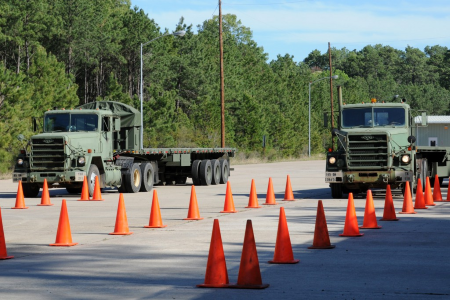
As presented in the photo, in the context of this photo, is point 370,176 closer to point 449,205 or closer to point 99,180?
point 449,205

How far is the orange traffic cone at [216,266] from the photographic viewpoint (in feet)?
30.0

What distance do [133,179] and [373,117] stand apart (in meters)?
8.16

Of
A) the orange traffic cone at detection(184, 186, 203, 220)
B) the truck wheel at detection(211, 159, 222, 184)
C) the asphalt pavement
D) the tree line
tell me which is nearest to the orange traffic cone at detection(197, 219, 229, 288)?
the asphalt pavement

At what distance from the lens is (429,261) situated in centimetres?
1131

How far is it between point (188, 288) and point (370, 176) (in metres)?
15.0

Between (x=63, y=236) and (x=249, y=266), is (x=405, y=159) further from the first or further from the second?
(x=249, y=266)

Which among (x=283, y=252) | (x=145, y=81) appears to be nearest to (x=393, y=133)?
(x=283, y=252)

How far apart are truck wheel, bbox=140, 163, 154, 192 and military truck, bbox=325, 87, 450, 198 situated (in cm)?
715

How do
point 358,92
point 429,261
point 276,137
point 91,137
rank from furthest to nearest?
point 358,92, point 276,137, point 91,137, point 429,261

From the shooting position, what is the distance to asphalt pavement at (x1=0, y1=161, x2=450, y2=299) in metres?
9.06

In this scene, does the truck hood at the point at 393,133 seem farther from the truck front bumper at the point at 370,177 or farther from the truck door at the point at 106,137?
the truck door at the point at 106,137

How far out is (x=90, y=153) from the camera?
26.3 metres

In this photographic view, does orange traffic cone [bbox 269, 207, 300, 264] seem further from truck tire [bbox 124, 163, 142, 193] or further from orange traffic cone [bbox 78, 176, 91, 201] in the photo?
truck tire [bbox 124, 163, 142, 193]

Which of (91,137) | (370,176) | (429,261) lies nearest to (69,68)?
(91,137)
